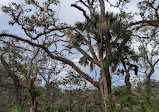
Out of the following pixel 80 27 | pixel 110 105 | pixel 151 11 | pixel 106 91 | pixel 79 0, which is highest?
pixel 79 0

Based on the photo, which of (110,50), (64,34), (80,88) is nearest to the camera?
(110,50)

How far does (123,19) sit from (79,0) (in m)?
4.66

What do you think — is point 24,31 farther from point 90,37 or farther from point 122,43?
point 122,43

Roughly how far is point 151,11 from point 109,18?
3.66 m

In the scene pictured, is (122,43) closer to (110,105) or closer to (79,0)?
(79,0)

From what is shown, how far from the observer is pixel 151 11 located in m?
12.5

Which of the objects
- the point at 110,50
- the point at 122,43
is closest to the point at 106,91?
the point at 110,50

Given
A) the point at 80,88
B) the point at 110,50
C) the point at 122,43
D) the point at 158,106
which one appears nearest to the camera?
the point at 158,106

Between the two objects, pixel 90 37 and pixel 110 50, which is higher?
pixel 90 37

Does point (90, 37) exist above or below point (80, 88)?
above

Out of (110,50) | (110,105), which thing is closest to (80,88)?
(110,50)

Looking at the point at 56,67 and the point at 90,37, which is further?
the point at 56,67

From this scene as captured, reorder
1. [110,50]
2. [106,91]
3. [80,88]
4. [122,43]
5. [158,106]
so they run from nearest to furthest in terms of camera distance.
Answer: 1. [158,106]
2. [106,91]
3. [110,50]
4. [122,43]
5. [80,88]

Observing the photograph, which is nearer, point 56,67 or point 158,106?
point 158,106
